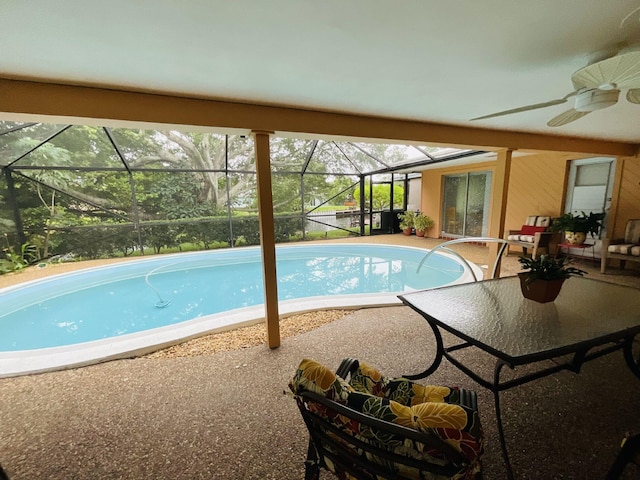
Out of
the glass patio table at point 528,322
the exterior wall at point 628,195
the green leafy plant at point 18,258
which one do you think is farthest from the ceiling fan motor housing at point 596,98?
the green leafy plant at point 18,258

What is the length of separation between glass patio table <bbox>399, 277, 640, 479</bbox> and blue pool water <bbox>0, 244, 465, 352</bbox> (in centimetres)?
263

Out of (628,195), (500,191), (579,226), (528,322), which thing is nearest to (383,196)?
(579,226)

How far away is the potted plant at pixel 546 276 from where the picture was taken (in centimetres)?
176

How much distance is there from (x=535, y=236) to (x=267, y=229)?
563cm

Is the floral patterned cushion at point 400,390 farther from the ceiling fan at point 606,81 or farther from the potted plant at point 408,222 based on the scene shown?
the potted plant at point 408,222

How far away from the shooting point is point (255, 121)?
Result: 2.24 meters

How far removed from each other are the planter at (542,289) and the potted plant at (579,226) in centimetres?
456

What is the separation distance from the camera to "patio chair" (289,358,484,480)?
713 mm

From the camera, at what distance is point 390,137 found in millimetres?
2816

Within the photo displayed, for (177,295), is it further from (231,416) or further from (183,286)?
(231,416)

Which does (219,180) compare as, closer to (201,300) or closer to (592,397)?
(201,300)

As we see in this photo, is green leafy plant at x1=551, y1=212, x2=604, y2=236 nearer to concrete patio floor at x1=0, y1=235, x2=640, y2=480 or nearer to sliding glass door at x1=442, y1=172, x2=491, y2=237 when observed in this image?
sliding glass door at x1=442, y1=172, x2=491, y2=237

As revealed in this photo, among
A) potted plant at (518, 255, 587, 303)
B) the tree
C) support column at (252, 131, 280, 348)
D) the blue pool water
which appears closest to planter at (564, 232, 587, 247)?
the blue pool water

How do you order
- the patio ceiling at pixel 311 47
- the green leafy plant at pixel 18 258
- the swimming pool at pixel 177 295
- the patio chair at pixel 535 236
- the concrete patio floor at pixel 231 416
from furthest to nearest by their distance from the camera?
1. the green leafy plant at pixel 18 258
2. the patio chair at pixel 535 236
3. the swimming pool at pixel 177 295
4. the concrete patio floor at pixel 231 416
5. the patio ceiling at pixel 311 47
